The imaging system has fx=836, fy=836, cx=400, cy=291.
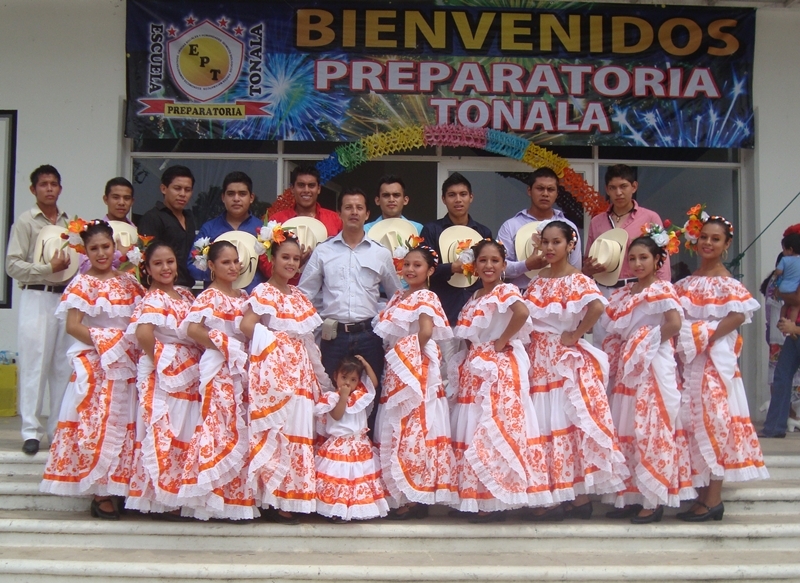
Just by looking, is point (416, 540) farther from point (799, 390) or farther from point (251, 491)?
point (799, 390)

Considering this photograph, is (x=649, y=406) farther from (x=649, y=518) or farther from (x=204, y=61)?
(x=204, y=61)

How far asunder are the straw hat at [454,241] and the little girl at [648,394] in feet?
3.01

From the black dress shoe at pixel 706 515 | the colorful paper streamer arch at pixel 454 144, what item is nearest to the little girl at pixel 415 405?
the black dress shoe at pixel 706 515

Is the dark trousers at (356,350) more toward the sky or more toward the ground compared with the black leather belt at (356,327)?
more toward the ground

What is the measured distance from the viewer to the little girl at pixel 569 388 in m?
4.38

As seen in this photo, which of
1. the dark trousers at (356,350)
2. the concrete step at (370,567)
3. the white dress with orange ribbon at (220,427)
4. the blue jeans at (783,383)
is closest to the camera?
the concrete step at (370,567)

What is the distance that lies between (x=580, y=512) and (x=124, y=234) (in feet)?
10.0

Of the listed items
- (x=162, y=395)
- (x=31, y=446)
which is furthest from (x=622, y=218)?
(x=31, y=446)

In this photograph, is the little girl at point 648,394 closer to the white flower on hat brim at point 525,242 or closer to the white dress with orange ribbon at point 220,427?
the white flower on hat brim at point 525,242

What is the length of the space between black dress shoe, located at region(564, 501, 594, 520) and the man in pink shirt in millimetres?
1030

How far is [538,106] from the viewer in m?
7.10

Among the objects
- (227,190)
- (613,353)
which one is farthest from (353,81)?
(613,353)

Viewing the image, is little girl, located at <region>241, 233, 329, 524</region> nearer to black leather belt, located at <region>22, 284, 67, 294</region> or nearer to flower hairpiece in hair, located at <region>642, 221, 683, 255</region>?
black leather belt, located at <region>22, 284, 67, 294</region>

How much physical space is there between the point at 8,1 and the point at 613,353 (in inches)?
230
